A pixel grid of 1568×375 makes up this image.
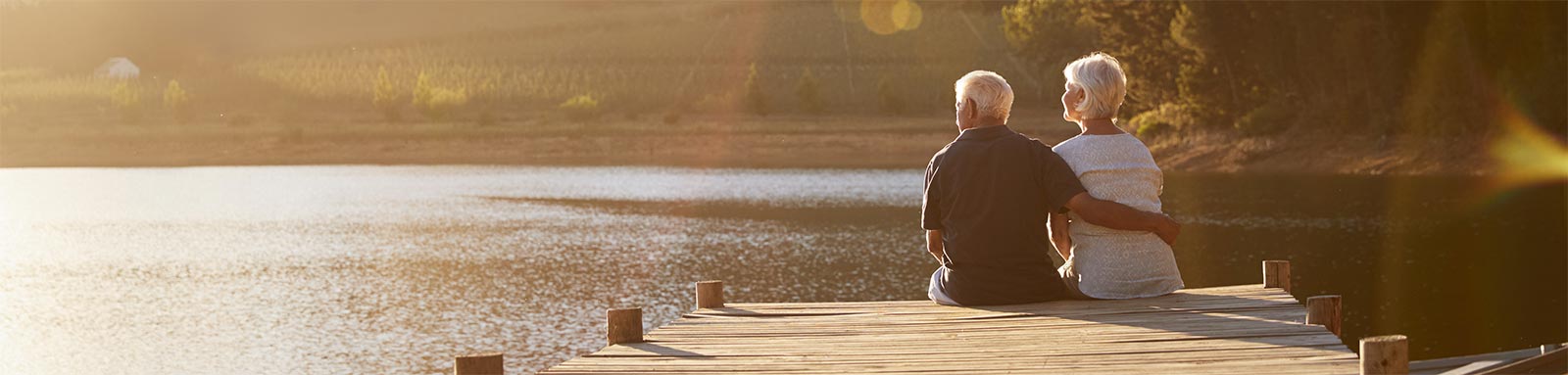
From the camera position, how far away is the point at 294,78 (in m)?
99.4

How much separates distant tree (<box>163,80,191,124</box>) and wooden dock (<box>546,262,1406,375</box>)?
76.2m

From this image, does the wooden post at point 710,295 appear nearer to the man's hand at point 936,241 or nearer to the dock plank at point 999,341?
the dock plank at point 999,341

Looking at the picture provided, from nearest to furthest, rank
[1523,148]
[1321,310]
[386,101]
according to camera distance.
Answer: [1321,310] → [1523,148] → [386,101]

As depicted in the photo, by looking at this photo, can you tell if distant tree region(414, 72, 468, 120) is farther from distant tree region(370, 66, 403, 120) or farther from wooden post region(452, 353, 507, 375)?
wooden post region(452, 353, 507, 375)

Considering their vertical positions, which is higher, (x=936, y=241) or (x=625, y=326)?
(x=936, y=241)

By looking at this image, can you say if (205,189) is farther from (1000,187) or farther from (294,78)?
(294,78)

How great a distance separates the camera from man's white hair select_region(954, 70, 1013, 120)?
7090 millimetres

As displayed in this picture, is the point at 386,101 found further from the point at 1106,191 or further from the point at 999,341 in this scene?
the point at 999,341

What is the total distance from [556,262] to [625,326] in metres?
18.4

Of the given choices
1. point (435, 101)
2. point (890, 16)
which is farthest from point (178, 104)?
point (890, 16)

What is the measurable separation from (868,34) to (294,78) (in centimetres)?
3389

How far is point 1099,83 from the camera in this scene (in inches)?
274

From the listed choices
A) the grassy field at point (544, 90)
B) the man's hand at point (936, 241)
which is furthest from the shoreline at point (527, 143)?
the man's hand at point (936, 241)

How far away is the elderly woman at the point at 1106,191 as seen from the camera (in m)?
7.02
